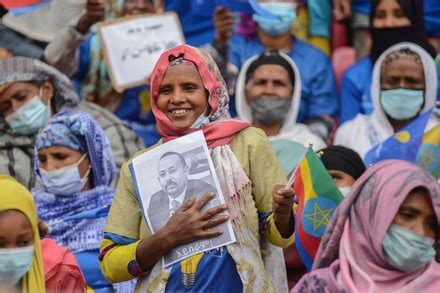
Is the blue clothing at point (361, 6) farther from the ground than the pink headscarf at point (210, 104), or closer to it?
closer to it

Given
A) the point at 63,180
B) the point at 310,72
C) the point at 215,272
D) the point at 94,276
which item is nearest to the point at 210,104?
the point at 215,272

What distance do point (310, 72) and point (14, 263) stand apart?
14.8 feet

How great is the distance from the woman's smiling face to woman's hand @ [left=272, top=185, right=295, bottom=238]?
0.56 metres

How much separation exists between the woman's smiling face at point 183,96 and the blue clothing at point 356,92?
356 cm

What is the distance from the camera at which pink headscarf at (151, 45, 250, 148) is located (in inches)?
233

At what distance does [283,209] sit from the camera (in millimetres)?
5656

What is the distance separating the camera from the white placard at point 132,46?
9492mm

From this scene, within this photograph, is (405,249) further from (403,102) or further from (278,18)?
(278,18)

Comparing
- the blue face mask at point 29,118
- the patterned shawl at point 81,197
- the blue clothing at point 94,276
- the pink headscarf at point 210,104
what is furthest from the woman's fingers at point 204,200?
the blue face mask at point 29,118

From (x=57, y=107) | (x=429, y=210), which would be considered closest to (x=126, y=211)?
(x=429, y=210)

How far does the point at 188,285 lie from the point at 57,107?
3181mm

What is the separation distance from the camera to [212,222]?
5754 millimetres

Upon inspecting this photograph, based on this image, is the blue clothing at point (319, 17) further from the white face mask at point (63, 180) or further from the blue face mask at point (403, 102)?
the white face mask at point (63, 180)

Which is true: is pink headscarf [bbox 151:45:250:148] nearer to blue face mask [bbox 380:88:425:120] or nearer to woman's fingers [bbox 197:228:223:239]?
woman's fingers [bbox 197:228:223:239]
